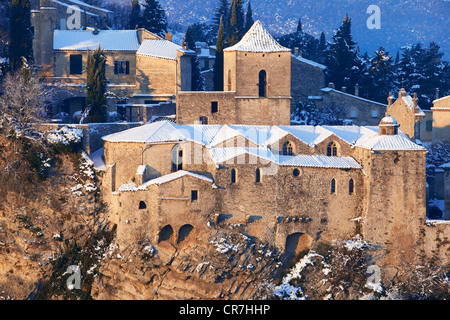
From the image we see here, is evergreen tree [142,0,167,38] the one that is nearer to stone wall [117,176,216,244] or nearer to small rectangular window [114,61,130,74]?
small rectangular window [114,61,130,74]

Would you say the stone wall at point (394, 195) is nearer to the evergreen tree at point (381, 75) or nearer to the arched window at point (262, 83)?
the arched window at point (262, 83)

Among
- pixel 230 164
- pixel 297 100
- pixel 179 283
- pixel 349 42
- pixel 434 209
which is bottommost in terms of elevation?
pixel 179 283

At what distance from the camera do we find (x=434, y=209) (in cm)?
5709

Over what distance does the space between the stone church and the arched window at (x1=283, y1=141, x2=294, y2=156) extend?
0.06m

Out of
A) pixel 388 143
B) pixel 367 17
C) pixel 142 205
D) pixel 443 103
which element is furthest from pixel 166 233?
pixel 367 17

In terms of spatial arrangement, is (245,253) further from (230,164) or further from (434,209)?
(434,209)

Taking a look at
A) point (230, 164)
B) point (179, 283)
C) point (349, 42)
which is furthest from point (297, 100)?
point (179, 283)

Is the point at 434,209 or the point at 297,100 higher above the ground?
the point at 297,100

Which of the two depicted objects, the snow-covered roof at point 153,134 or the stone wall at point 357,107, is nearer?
the snow-covered roof at point 153,134

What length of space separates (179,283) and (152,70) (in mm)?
20419

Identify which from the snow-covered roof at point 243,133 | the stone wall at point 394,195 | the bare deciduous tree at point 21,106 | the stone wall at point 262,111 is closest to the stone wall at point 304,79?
the stone wall at point 262,111

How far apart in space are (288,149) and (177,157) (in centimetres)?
704

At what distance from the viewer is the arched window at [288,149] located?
167 feet

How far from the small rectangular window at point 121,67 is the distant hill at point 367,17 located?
40049mm
